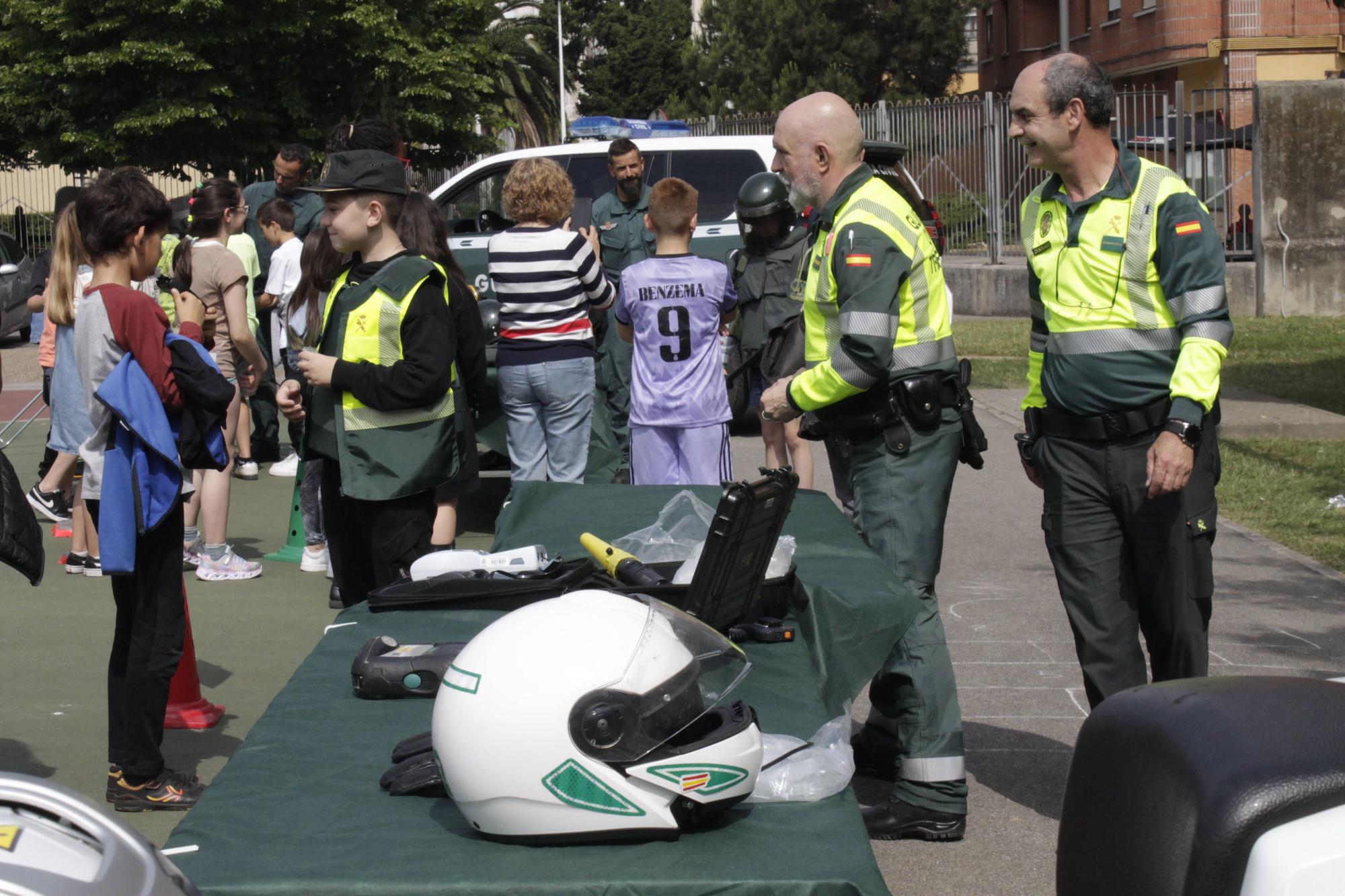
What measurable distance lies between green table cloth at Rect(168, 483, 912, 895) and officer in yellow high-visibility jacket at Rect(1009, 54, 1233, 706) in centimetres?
116

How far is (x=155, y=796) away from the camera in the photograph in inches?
173

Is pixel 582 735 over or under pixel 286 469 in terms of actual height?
over

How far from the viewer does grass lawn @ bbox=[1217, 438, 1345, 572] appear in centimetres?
809

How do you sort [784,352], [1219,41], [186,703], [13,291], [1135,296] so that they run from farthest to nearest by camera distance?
[1219,41], [13,291], [784,352], [186,703], [1135,296]

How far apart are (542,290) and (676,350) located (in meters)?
0.81

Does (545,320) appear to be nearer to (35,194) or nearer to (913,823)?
(913,823)

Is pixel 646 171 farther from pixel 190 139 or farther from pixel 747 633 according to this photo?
pixel 190 139

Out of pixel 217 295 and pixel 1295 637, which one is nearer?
pixel 1295 637

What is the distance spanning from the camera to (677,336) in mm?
6535

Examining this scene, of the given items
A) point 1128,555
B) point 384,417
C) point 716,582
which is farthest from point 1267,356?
point 716,582

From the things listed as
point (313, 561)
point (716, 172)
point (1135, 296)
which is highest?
point (716, 172)

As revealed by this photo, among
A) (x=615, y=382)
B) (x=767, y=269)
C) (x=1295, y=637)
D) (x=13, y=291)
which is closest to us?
(x=1295, y=637)

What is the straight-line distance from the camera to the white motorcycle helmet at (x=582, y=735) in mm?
2238

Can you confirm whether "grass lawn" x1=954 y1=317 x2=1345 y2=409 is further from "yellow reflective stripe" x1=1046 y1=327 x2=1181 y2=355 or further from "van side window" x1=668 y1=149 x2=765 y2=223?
"yellow reflective stripe" x1=1046 y1=327 x2=1181 y2=355
